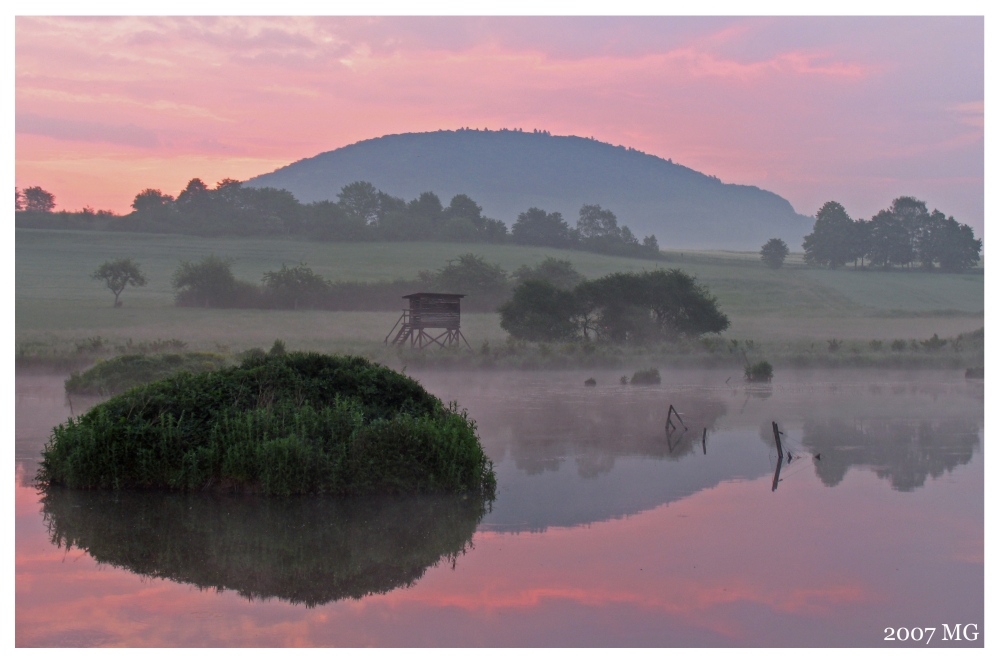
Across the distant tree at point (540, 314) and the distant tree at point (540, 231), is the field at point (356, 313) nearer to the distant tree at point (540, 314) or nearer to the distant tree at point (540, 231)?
the distant tree at point (540, 314)

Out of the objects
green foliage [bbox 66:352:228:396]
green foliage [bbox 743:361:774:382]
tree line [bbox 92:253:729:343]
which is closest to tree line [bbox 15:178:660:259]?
tree line [bbox 92:253:729:343]

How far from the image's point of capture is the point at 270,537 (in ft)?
37.5

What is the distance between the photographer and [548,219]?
127 metres

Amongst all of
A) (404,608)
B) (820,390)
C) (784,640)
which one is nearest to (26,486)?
(404,608)

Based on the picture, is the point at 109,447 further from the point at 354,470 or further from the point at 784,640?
the point at 784,640

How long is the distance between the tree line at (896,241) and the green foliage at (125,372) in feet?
307

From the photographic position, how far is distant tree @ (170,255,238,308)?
75.3 meters

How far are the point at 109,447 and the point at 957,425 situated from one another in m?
20.9

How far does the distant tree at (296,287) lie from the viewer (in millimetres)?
77188

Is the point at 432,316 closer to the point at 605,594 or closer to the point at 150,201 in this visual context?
the point at 605,594

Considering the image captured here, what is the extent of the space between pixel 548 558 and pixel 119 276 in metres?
72.2

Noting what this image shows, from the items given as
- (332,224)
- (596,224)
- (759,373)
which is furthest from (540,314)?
(596,224)

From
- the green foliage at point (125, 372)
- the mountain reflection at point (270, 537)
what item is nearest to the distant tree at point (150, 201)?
the green foliage at point (125, 372)

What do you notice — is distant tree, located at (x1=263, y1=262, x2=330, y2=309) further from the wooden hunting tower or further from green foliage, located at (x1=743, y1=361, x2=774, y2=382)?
green foliage, located at (x1=743, y1=361, x2=774, y2=382)
